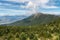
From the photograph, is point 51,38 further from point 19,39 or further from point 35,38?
point 19,39

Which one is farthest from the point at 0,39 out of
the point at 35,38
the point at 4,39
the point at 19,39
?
the point at 35,38

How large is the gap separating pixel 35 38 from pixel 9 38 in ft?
15.7

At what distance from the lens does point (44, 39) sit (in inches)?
1553

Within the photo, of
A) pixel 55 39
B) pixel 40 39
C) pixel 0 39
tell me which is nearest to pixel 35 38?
pixel 40 39

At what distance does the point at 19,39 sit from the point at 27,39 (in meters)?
1.63

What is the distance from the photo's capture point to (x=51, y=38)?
40344 millimetres

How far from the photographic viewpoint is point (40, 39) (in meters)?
39.2

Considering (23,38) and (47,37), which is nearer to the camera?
(23,38)

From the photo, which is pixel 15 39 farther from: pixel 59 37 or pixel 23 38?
pixel 59 37

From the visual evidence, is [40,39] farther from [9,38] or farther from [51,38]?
[9,38]

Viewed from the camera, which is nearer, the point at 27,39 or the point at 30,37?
the point at 27,39

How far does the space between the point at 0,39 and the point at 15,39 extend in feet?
9.94

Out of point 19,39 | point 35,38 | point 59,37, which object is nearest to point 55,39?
point 59,37

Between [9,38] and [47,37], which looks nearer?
[9,38]
